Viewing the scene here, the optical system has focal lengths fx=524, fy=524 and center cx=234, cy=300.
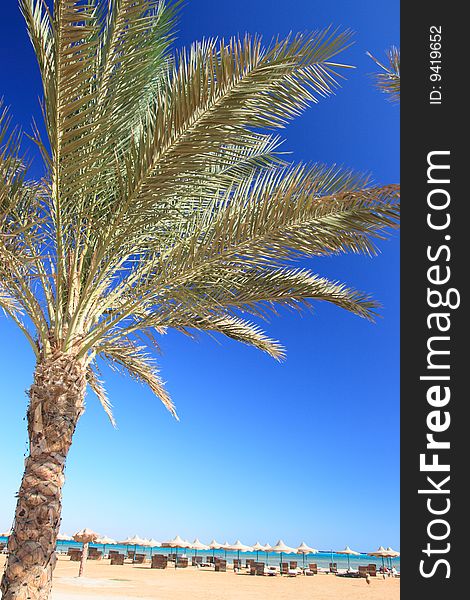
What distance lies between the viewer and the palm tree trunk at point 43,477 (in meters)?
4.86

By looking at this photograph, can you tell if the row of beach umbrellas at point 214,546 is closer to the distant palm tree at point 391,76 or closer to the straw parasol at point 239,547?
the straw parasol at point 239,547

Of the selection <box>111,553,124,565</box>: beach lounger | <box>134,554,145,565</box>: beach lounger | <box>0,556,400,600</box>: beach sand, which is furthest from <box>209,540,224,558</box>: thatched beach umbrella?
<box>0,556,400,600</box>: beach sand

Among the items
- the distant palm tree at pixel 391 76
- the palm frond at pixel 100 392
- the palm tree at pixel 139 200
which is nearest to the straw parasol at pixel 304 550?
the palm frond at pixel 100 392

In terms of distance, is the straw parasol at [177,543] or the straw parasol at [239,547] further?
the straw parasol at [239,547]

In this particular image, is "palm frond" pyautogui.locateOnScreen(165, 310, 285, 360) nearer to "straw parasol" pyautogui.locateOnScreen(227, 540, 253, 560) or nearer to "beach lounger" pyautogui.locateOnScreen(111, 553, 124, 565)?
"beach lounger" pyautogui.locateOnScreen(111, 553, 124, 565)

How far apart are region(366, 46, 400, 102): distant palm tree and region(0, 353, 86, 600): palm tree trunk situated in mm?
5207

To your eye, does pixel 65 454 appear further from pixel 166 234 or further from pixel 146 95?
pixel 146 95

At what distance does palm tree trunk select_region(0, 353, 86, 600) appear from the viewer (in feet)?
15.9

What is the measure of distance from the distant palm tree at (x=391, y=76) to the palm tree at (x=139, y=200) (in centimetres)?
193

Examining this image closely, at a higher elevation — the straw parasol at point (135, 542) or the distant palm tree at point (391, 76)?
the distant palm tree at point (391, 76)

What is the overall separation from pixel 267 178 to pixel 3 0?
21.9 ft

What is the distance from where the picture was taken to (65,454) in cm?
542

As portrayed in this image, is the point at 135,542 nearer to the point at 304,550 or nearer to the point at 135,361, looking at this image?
the point at 304,550

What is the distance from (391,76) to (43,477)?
6216 mm
